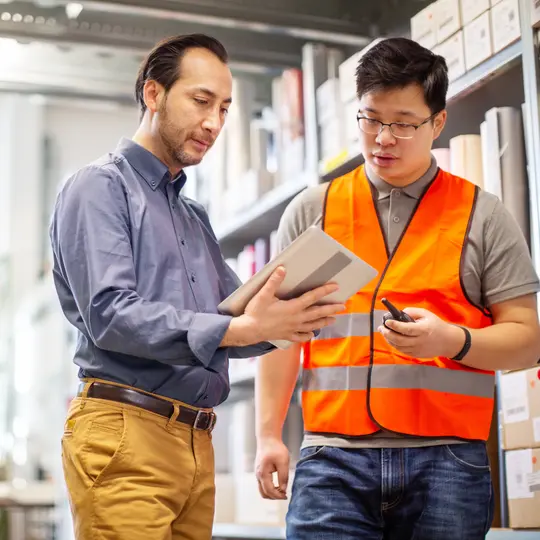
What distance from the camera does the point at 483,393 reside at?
1.62 m

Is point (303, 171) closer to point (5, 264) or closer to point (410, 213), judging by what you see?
point (410, 213)

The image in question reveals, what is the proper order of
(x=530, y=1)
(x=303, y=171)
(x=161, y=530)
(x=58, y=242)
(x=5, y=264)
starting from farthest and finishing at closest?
(x=5, y=264) → (x=303, y=171) → (x=530, y=1) → (x=58, y=242) → (x=161, y=530)

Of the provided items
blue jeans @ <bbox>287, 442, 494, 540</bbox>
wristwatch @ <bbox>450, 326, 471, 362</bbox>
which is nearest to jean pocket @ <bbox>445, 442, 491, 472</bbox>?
blue jeans @ <bbox>287, 442, 494, 540</bbox>

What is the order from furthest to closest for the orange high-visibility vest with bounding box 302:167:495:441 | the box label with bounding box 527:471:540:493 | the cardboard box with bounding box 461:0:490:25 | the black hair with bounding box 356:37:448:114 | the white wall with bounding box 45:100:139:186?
the white wall with bounding box 45:100:139:186 → the cardboard box with bounding box 461:0:490:25 → the box label with bounding box 527:471:540:493 → the black hair with bounding box 356:37:448:114 → the orange high-visibility vest with bounding box 302:167:495:441

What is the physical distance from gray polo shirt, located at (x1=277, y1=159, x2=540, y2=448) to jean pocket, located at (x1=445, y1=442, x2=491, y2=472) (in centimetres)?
3

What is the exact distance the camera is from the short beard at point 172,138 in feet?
5.24

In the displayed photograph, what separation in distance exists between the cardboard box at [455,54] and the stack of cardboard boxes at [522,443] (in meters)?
0.74

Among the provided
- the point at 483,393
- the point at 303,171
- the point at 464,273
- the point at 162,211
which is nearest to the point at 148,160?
the point at 162,211

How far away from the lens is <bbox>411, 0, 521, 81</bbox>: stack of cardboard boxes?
77.7 inches

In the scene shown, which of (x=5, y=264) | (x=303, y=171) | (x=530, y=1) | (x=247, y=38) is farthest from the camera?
(x=5, y=264)

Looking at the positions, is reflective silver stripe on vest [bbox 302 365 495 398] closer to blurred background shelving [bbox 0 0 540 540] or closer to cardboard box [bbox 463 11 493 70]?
blurred background shelving [bbox 0 0 540 540]

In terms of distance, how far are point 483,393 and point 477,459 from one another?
122mm

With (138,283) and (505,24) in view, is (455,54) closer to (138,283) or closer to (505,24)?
(505,24)

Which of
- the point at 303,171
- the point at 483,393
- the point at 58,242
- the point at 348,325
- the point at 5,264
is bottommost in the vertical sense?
the point at 483,393
